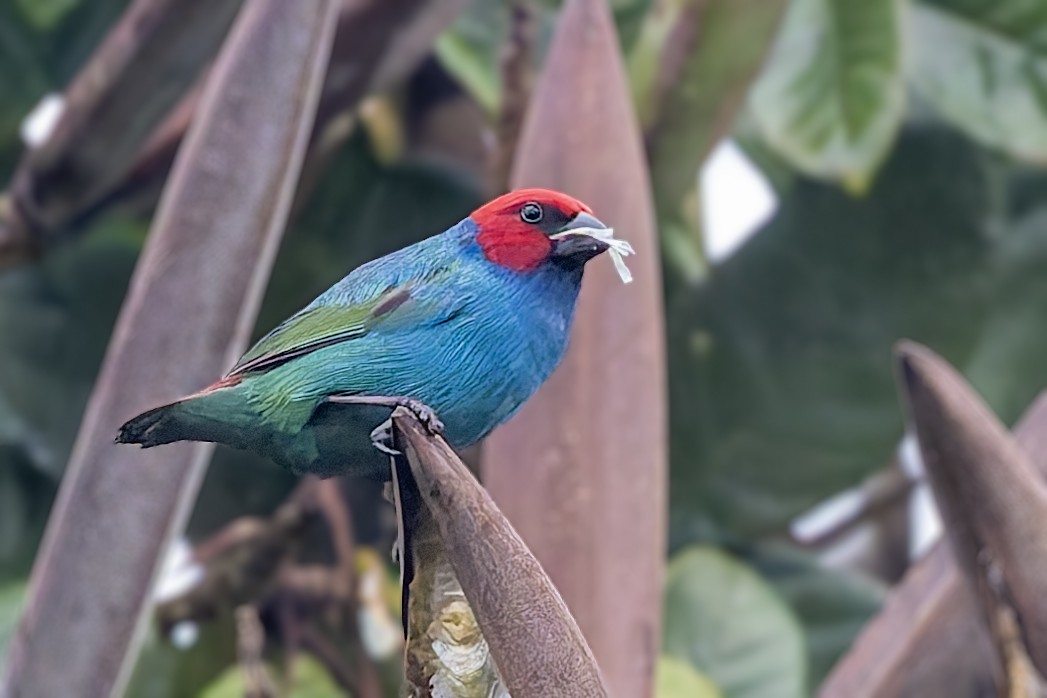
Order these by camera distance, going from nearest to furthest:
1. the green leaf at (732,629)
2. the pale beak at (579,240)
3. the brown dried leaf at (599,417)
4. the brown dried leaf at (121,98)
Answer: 1. the pale beak at (579,240)
2. the brown dried leaf at (599,417)
3. the brown dried leaf at (121,98)
4. the green leaf at (732,629)

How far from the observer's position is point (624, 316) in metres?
0.97

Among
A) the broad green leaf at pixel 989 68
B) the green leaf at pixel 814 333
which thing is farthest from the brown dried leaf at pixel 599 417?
the broad green leaf at pixel 989 68

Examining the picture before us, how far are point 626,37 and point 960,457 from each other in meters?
0.93

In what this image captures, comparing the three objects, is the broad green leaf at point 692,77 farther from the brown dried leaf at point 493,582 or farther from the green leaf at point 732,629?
the brown dried leaf at point 493,582

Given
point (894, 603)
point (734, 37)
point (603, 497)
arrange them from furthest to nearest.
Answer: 1. point (734, 37)
2. point (894, 603)
3. point (603, 497)

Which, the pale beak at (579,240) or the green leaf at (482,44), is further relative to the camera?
the green leaf at (482,44)

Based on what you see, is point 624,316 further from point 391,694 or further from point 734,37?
point 391,694

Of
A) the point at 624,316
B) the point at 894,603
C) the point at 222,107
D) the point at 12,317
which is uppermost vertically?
the point at 222,107

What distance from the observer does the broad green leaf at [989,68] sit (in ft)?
5.39

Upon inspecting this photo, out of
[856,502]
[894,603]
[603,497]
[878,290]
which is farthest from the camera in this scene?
[856,502]

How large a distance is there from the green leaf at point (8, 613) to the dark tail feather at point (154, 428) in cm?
94

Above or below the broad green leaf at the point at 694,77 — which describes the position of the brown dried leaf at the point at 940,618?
below

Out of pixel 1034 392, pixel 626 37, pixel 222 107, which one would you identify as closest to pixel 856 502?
pixel 1034 392

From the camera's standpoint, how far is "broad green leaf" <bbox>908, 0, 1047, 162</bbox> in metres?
1.64
